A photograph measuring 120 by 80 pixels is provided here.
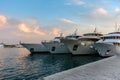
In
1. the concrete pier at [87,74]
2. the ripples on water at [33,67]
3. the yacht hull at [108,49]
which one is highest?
the concrete pier at [87,74]

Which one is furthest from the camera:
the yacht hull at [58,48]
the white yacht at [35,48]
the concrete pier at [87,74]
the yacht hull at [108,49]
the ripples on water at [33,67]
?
the white yacht at [35,48]

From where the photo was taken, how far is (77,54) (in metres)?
52.3

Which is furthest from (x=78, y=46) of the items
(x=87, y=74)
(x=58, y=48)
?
(x=87, y=74)

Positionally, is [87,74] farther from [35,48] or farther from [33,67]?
[35,48]

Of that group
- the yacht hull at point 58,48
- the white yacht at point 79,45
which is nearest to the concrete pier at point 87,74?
the white yacht at point 79,45

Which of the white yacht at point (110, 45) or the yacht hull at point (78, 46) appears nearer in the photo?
the white yacht at point (110, 45)

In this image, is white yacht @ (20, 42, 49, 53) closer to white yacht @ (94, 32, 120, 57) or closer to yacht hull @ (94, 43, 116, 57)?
white yacht @ (94, 32, 120, 57)

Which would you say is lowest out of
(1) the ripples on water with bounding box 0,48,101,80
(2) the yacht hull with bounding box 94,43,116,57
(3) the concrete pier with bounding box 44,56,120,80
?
(1) the ripples on water with bounding box 0,48,101,80

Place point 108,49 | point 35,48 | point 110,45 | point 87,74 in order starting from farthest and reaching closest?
point 35,48, point 108,49, point 110,45, point 87,74

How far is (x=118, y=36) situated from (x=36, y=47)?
30.1 m

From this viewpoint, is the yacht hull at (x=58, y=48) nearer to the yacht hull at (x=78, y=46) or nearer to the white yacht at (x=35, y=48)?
the white yacht at (x=35, y=48)

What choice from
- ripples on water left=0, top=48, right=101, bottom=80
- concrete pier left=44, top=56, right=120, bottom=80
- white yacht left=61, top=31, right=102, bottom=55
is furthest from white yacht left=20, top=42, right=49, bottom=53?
concrete pier left=44, top=56, right=120, bottom=80

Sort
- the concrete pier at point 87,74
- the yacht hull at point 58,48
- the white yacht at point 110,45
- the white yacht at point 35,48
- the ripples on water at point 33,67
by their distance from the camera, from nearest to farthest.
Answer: the concrete pier at point 87,74
the ripples on water at point 33,67
the white yacht at point 110,45
the yacht hull at point 58,48
the white yacht at point 35,48

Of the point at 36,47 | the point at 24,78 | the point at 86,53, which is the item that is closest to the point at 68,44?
the point at 86,53
